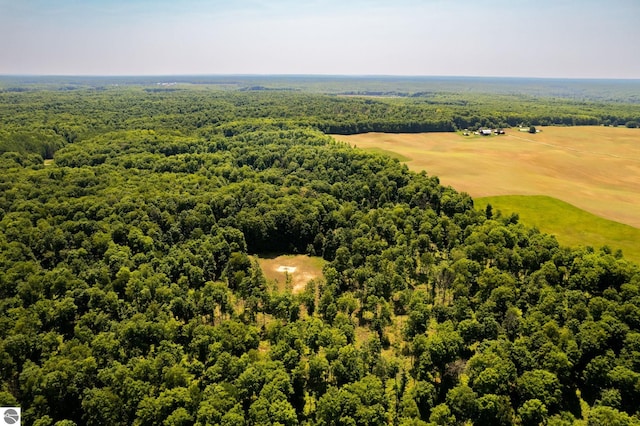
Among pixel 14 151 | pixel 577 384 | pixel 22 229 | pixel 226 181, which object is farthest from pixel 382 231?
pixel 14 151

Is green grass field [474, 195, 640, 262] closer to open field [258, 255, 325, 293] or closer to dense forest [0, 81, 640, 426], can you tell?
dense forest [0, 81, 640, 426]

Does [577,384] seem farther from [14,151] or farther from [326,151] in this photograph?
[14,151]

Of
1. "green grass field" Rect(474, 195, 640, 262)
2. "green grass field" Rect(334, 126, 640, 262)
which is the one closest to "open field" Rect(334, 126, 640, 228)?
"green grass field" Rect(334, 126, 640, 262)

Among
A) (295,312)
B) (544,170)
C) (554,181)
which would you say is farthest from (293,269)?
(544,170)

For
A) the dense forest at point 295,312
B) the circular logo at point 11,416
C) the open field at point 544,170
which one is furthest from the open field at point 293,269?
the open field at point 544,170

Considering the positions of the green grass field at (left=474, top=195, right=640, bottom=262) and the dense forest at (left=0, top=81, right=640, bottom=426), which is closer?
the dense forest at (left=0, top=81, right=640, bottom=426)

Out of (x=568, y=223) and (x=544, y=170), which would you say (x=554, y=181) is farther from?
(x=568, y=223)
